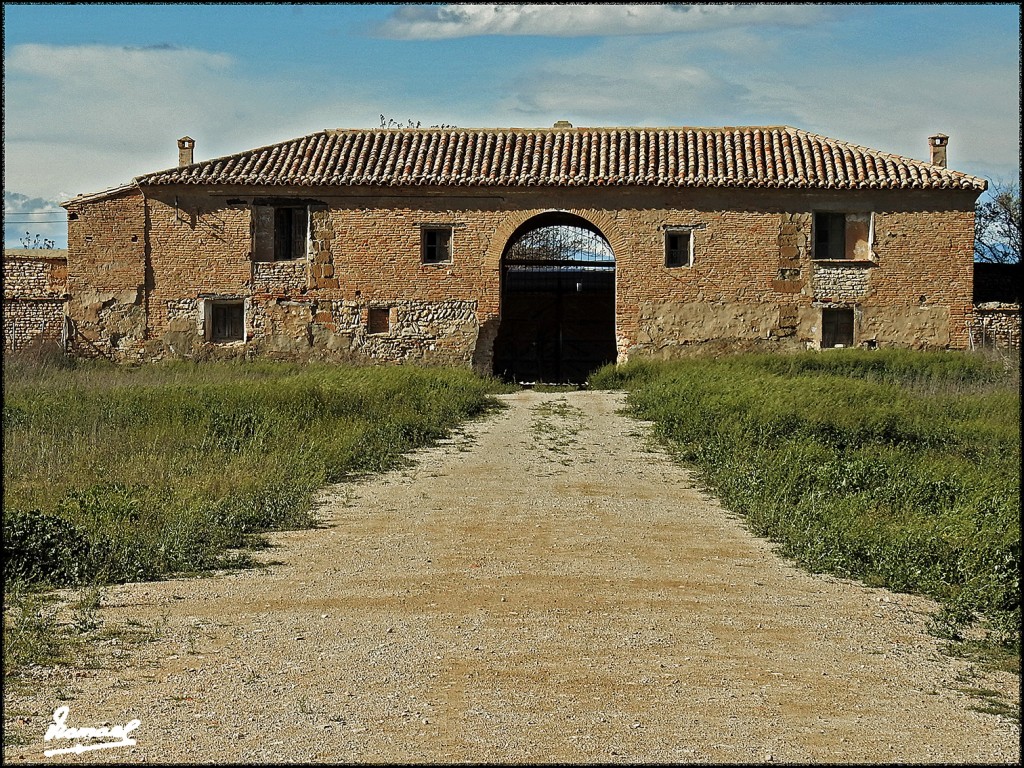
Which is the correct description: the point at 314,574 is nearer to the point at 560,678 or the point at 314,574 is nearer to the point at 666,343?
the point at 560,678

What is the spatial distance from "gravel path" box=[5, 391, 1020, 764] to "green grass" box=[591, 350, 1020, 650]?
0.39 metres

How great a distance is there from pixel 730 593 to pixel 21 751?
4340 millimetres

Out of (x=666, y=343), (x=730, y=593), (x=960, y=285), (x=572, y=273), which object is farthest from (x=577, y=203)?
(x=730, y=593)

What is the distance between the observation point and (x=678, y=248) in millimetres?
24234

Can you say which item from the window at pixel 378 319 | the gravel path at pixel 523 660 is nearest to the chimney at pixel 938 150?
the window at pixel 378 319

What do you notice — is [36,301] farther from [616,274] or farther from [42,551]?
[42,551]

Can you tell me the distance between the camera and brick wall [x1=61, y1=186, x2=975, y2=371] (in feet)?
78.5

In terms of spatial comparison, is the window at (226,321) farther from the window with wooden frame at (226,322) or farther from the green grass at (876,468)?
the green grass at (876,468)

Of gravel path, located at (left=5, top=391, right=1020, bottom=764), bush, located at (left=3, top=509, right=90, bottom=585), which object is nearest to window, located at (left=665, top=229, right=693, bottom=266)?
gravel path, located at (left=5, top=391, right=1020, bottom=764)

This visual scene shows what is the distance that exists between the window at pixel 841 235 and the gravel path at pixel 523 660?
1591cm

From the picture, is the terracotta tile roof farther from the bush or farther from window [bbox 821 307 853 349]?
the bush

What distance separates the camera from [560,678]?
18.3ft

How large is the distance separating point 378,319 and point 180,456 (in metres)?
13.0

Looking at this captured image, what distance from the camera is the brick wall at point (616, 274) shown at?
78.5 feet
